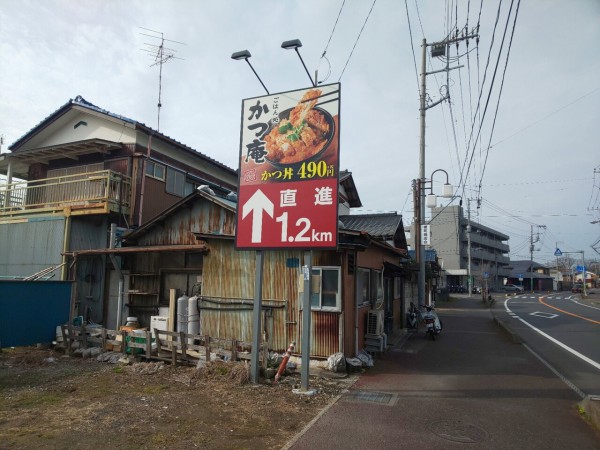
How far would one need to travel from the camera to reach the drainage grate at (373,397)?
24.0ft

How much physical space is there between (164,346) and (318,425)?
18.7ft

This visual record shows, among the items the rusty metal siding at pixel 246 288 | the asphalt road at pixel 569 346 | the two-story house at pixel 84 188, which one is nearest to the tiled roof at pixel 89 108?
the two-story house at pixel 84 188

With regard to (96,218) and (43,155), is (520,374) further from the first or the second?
(43,155)

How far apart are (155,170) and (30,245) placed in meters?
5.25

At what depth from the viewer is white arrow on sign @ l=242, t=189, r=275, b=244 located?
827cm

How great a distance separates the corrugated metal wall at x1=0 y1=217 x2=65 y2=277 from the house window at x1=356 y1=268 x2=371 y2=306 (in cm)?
1040

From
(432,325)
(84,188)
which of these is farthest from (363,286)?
(84,188)

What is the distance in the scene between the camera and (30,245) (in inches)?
570

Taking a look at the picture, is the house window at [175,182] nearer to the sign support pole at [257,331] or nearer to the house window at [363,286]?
→ the house window at [363,286]

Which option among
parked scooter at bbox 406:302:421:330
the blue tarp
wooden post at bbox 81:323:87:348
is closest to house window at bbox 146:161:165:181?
the blue tarp

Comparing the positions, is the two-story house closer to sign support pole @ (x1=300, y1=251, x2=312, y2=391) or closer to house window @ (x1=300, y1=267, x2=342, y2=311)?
house window @ (x1=300, y1=267, x2=342, y2=311)

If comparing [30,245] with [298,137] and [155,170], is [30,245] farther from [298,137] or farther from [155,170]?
[298,137]

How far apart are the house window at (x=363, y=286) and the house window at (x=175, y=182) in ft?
30.0

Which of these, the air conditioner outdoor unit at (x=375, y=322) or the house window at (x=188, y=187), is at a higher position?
the house window at (x=188, y=187)
